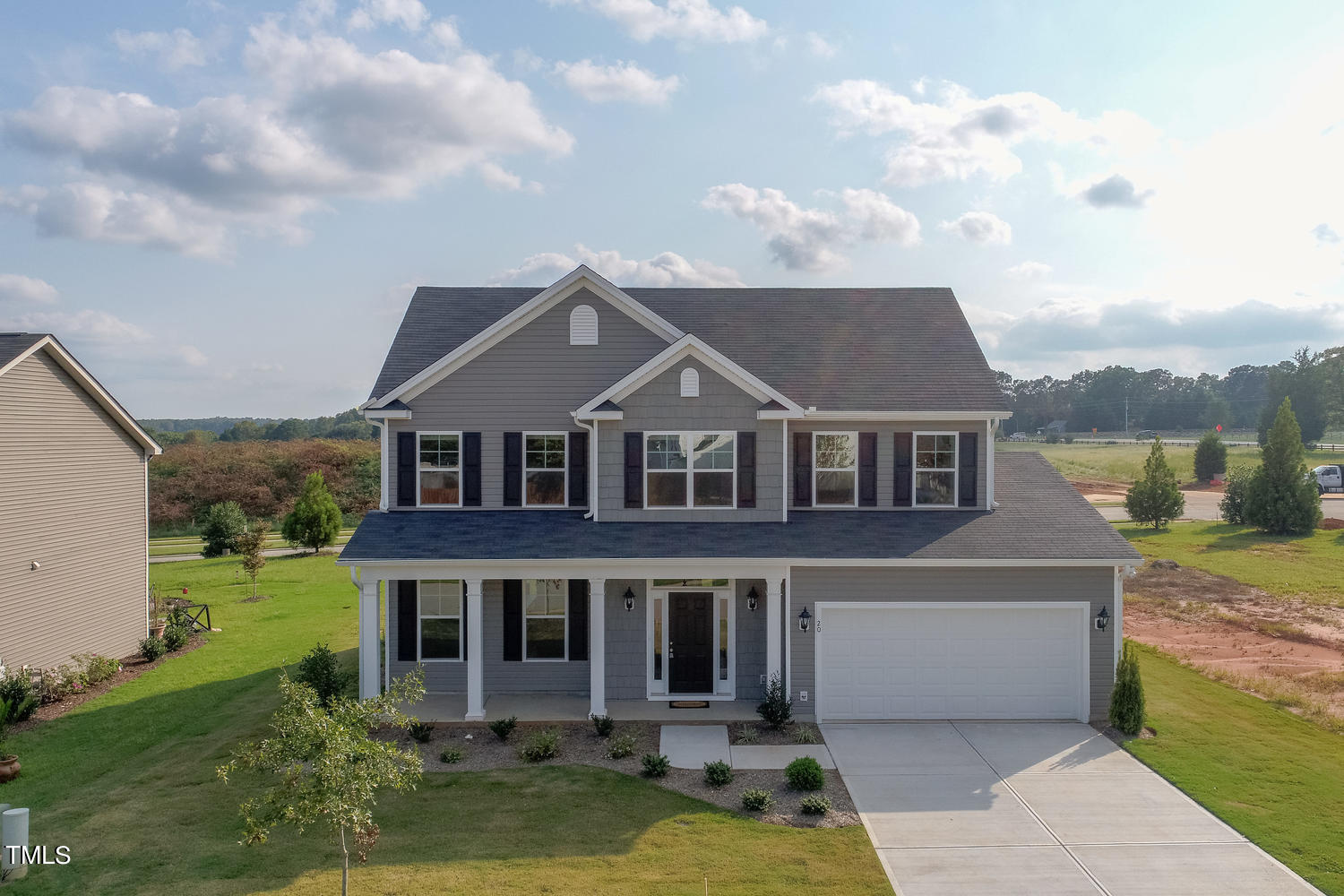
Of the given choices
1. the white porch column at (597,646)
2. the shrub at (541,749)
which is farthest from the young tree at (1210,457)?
the shrub at (541,749)

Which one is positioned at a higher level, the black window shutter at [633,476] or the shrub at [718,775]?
the black window shutter at [633,476]

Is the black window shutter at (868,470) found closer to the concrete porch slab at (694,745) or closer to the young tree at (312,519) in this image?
the concrete porch slab at (694,745)

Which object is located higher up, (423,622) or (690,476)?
(690,476)

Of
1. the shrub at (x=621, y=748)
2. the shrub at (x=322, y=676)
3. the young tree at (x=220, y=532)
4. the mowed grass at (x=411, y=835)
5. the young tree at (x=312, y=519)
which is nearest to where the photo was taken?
the mowed grass at (x=411, y=835)

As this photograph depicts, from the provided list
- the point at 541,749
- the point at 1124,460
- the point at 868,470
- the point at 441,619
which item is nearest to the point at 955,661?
the point at 868,470

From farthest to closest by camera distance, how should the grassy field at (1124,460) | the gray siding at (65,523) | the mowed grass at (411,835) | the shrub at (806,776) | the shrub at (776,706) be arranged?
the grassy field at (1124,460) < the gray siding at (65,523) < the shrub at (776,706) < the shrub at (806,776) < the mowed grass at (411,835)

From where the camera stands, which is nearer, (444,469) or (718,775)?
(718,775)

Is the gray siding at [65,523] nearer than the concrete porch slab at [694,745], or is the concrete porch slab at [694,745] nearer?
the concrete porch slab at [694,745]

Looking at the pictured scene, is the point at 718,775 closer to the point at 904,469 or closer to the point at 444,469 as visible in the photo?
the point at 904,469
